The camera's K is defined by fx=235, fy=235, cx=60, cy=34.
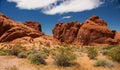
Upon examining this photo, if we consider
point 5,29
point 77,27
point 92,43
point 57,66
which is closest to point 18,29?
point 5,29

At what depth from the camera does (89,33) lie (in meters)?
72.8

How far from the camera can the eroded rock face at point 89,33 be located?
2788 inches

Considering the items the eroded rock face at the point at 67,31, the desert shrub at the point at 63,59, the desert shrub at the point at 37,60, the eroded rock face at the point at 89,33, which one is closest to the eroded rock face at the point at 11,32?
the eroded rock face at the point at 89,33

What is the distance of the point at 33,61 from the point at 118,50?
29.7 ft

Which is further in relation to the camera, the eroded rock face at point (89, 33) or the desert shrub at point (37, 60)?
the eroded rock face at point (89, 33)

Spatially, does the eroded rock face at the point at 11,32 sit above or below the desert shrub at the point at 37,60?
above

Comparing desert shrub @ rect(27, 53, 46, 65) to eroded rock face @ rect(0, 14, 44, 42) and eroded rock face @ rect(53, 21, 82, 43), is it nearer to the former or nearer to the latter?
eroded rock face @ rect(0, 14, 44, 42)

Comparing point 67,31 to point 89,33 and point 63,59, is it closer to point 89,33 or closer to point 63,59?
point 89,33

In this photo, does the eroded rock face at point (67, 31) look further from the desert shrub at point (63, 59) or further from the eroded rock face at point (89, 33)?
the desert shrub at point (63, 59)

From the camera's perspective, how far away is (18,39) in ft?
171

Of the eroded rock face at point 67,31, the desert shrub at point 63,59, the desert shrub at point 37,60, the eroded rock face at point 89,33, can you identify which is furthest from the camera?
the eroded rock face at point 67,31

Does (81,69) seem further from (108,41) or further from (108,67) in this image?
(108,41)

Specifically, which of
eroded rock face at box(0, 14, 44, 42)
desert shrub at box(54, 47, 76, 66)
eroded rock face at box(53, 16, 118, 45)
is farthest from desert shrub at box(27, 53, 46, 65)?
eroded rock face at box(53, 16, 118, 45)

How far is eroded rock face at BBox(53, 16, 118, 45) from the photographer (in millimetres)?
70812
